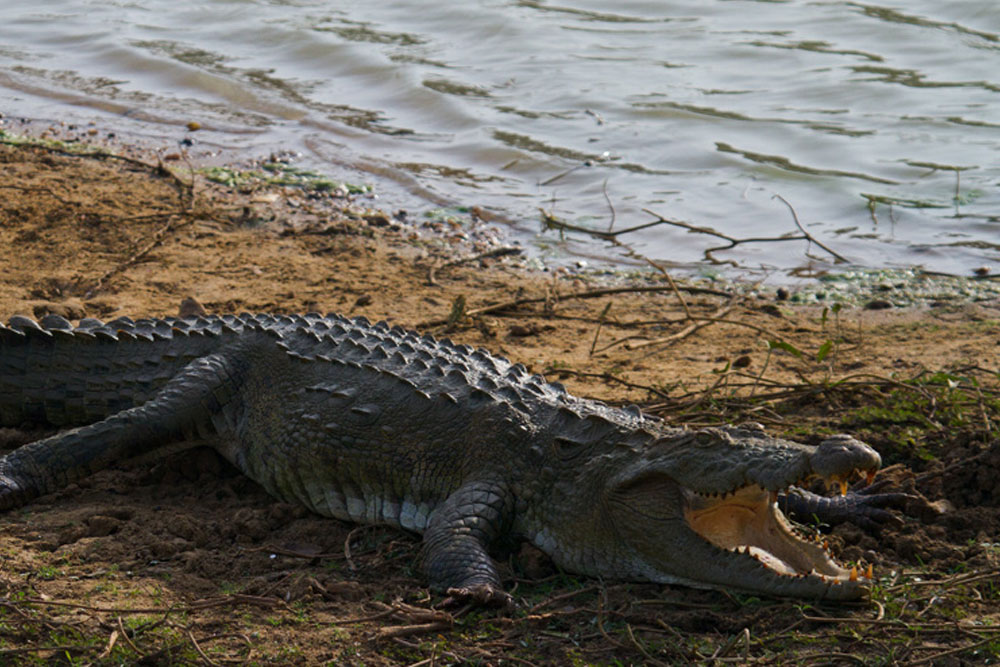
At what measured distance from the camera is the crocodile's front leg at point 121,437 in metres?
4.50

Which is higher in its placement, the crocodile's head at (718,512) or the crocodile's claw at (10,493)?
the crocodile's head at (718,512)

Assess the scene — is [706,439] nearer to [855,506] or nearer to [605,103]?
[855,506]

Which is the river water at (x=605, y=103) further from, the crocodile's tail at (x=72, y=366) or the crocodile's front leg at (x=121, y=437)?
the crocodile's front leg at (x=121, y=437)

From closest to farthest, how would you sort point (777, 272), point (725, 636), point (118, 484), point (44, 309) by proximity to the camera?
point (725, 636) → point (118, 484) → point (44, 309) → point (777, 272)

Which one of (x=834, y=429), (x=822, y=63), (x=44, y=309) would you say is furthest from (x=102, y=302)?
(x=822, y=63)

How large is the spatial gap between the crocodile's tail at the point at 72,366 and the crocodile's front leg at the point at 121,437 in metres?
0.23

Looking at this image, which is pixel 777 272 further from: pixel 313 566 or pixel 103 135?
pixel 103 135

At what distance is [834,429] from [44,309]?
4337 mm

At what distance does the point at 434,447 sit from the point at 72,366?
1892 millimetres

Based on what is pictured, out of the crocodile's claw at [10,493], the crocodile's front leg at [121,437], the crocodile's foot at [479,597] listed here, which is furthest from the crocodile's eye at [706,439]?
the crocodile's claw at [10,493]

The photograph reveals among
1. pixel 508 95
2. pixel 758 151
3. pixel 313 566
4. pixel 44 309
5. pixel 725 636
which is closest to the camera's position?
pixel 725 636

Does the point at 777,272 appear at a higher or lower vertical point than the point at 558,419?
lower

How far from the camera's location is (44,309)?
634 centimetres

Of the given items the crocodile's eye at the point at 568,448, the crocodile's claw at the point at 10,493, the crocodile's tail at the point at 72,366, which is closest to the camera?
the crocodile's eye at the point at 568,448
